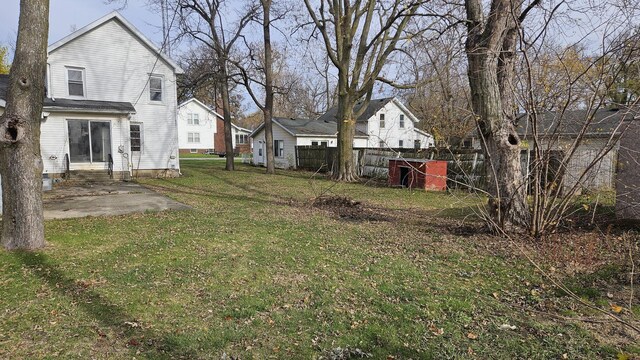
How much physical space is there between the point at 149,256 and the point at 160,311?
1.99 meters

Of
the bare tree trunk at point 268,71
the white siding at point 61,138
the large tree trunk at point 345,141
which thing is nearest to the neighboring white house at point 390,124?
the bare tree trunk at point 268,71

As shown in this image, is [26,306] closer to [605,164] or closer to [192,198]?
[192,198]

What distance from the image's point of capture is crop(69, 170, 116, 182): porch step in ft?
53.0

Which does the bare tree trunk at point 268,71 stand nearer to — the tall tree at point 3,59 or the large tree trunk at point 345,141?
the large tree trunk at point 345,141

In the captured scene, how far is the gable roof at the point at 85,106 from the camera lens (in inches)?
598

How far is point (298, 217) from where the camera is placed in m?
8.96

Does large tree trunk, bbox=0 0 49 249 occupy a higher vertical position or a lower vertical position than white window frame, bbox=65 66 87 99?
lower

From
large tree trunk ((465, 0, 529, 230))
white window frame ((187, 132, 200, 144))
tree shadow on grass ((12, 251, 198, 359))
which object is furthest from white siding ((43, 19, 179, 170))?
white window frame ((187, 132, 200, 144))

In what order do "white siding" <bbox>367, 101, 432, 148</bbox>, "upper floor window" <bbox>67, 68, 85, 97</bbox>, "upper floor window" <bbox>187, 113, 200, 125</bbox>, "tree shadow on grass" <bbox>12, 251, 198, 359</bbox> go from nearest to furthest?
"tree shadow on grass" <bbox>12, 251, 198, 359</bbox> → "upper floor window" <bbox>67, 68, 85, 97</bbox> → "white siding" <bbox>367, 101, 432, 148</bbox> → "upper floor window" <bbox>187, 113, 200, 125</bbox>

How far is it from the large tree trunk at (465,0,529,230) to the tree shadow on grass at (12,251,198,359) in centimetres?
547

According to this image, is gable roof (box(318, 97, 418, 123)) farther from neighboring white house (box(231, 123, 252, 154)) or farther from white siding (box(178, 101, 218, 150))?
white siding (box(178, 101, 218, 150))

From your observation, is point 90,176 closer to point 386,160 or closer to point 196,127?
point 386,160

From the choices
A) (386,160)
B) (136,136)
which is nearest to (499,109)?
(386,160)

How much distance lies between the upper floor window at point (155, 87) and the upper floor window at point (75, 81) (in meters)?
2.83
